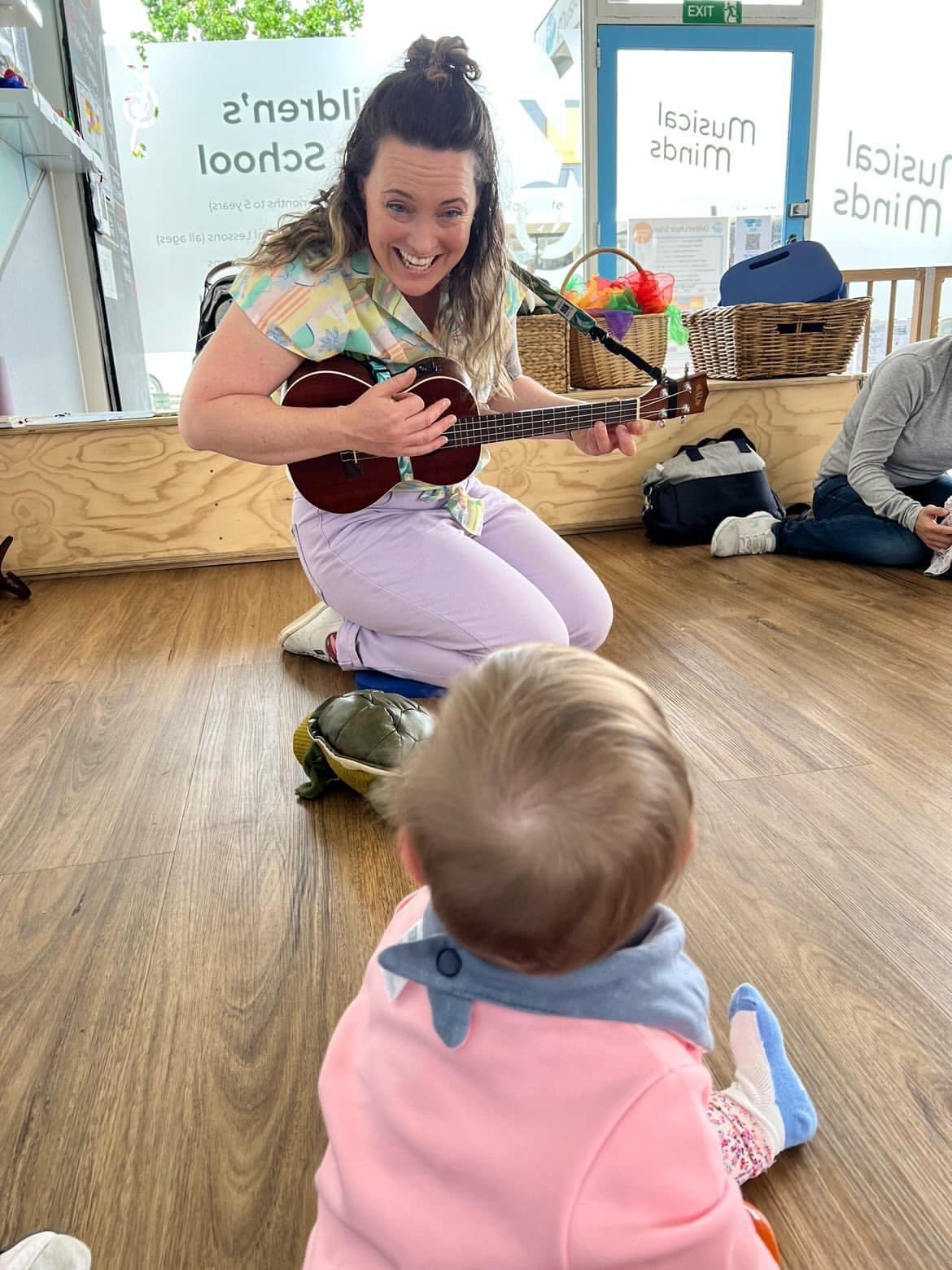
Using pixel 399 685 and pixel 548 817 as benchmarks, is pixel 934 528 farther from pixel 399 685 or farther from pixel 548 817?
pixel 548 817

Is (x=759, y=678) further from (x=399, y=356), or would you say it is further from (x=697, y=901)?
(x=399, y=356)

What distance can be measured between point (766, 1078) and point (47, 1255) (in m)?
0.48

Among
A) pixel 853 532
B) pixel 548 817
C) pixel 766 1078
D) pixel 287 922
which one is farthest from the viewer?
pixel 853 532

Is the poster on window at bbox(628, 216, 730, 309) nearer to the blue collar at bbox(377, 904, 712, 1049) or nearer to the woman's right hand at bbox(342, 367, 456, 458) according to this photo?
the woman's right hand at bbox(342, 367, 456, 458)

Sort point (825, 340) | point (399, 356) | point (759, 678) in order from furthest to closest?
point (825, 340), point (759, 678), point (399, 356)

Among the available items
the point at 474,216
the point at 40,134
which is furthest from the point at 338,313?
the point at 40,134

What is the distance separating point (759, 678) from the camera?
1.48 metres

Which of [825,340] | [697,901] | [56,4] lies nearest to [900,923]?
[697,901]

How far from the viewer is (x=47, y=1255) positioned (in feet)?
1.80

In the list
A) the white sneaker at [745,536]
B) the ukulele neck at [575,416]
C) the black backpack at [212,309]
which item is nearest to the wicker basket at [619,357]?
the white sneaker at [745,536]

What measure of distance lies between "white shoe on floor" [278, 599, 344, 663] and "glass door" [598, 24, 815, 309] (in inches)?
121

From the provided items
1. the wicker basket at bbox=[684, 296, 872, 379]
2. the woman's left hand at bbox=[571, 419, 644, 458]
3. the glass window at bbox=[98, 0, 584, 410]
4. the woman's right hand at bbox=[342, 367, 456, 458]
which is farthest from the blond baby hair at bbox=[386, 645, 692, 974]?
the glass window at bbox=[98, 0, 584, 410]

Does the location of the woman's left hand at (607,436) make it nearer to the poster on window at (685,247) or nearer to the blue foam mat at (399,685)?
the blue foam mat at (399,685)

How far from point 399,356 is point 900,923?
3.28ft
